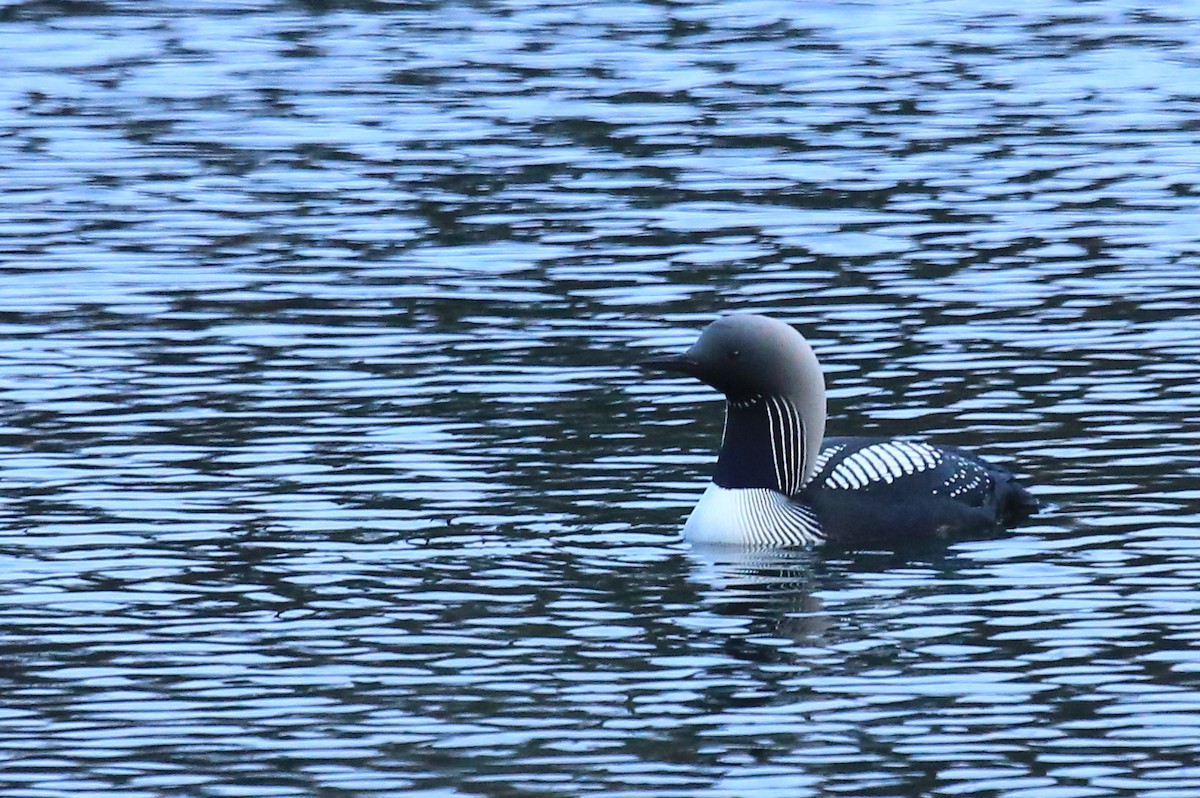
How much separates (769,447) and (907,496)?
0.73 metres

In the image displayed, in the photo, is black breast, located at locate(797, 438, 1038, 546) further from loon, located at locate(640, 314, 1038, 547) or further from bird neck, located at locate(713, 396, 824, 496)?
bird neck, located at locate(713, 396, 824, 496)

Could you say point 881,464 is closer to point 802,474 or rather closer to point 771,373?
point 802,474

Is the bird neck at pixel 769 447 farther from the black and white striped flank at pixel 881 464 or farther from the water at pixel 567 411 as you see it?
the water at pixel 567 411

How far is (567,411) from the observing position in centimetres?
1622

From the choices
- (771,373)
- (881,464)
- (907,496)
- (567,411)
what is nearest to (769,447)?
(771,373)

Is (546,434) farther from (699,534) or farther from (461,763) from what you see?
(461,763)

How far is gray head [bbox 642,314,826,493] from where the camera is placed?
1388 cm

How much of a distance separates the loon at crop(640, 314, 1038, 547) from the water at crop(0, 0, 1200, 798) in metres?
0.24

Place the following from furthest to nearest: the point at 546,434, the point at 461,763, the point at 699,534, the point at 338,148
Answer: the point at 338,148
the point at 546,434
the point at 699,534
the point at 461,763

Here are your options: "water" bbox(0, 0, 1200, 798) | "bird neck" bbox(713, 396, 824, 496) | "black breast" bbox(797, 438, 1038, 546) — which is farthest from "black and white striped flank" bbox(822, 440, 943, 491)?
"water" bbox(0, 0, 1200, 798)

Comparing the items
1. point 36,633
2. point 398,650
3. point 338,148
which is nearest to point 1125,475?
point 398,650

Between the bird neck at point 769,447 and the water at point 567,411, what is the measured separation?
1.53 feet

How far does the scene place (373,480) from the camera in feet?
48.5

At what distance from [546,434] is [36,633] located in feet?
13.9
